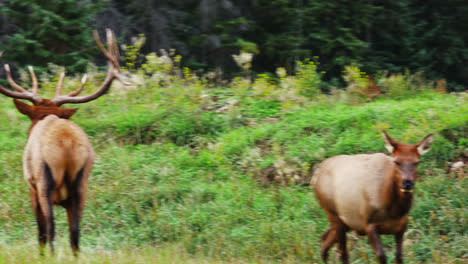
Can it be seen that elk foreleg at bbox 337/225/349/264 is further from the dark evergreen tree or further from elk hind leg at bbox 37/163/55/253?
the dark evergreen tree

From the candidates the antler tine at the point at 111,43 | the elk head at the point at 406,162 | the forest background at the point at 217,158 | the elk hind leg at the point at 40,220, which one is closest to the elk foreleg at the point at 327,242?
the forest background at the point at 217,158

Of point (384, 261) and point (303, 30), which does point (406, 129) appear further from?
point (303, 30)

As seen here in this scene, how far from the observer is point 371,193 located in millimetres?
6727

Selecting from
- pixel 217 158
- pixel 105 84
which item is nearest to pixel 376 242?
pixel 217 158

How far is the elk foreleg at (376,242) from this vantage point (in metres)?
6.46

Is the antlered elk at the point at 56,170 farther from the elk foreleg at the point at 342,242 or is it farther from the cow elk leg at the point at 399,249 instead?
the cow elk leg at the point at 399,249

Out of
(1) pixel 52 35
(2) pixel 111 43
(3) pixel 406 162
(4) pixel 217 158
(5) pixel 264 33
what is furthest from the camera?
(5) pixel 264 33

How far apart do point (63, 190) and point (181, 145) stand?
4905mm

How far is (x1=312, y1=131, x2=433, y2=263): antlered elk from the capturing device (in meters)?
6.42

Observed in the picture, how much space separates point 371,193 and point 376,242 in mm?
619

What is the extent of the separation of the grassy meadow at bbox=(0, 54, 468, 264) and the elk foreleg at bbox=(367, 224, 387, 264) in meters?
1.28

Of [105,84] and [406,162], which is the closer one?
[406,162]

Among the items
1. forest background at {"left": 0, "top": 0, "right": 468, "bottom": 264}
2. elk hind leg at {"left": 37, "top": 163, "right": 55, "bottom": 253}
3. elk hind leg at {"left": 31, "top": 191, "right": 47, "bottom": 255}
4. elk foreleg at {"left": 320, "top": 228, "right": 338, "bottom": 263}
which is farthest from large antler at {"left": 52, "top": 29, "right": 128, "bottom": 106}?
elk foreleg at {"left": 320, "top": 228, "right": 338, "bottom": 263}

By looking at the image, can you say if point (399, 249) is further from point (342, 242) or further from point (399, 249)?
point (342, 242)
